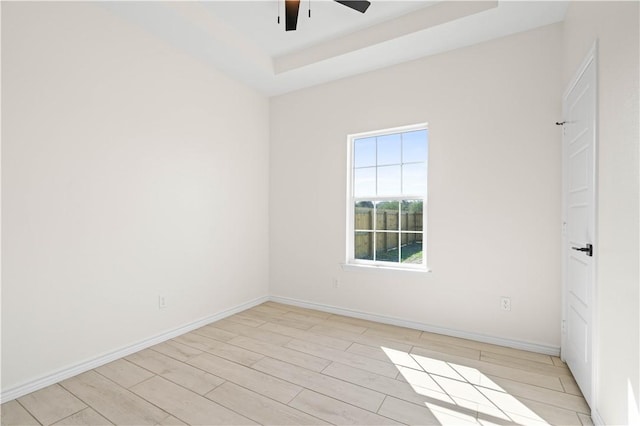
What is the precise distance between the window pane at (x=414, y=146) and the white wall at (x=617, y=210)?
5.14 feet

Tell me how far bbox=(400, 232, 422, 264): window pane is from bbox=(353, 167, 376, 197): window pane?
2.09 feet

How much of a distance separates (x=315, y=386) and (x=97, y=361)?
1.76 meters

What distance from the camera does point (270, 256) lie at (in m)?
4.25

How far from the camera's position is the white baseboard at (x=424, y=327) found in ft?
8.63

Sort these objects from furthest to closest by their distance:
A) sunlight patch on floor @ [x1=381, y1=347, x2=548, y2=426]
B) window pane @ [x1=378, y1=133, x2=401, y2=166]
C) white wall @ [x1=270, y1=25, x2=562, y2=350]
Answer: window pane @ [x1=378, y1=133, x2=401, y2=166]
white wall @ [x1=270, y1=25, x2=562, y2=350]
sunlight patch on floor @ [x1=381, y1=347, x2=548, y2=426]

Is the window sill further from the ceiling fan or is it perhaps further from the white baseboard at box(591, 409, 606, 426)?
the ceiling fan

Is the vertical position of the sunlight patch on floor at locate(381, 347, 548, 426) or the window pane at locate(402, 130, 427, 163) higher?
the window pane at locate(402, 130, 427, 163)

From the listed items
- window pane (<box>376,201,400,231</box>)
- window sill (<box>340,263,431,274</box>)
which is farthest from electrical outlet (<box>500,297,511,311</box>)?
window pane (<box>376,201,400,231</box>)

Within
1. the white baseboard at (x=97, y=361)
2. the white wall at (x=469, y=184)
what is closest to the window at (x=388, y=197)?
the white wall at (x=469, y=184)

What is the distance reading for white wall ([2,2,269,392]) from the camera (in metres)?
2.04

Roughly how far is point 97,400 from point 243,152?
2776 millimetres

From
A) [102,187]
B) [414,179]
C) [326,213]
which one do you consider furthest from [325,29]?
[102,187]

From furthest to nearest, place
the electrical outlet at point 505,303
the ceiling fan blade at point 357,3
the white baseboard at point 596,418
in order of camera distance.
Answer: the electrical outlet at point 505,303, the ceiling fan blade at point 357,3, the white baseboard at point 596,418

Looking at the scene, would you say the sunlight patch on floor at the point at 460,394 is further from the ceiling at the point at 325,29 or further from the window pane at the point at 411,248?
the ceiling at the point at 325,29
